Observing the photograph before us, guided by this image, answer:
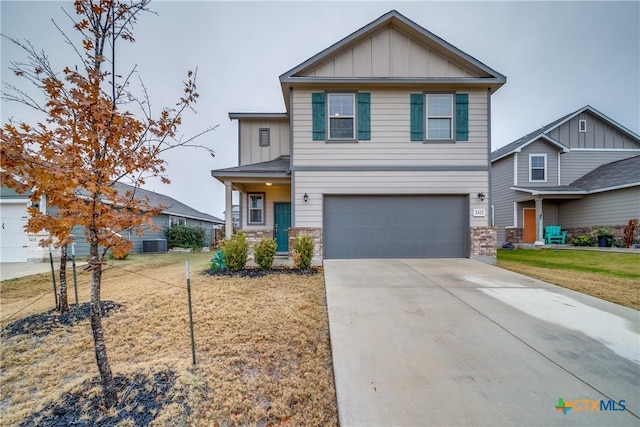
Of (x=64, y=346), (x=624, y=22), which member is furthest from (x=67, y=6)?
(x=624, y=22)

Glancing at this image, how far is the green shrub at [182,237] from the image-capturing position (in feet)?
50.6

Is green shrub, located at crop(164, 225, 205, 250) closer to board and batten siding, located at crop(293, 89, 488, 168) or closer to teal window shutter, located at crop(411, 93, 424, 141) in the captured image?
board and batten siding, located at crop(293, 89, 488, 168)

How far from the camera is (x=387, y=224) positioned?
27.8 ft

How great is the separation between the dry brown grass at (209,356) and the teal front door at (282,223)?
4.79 m

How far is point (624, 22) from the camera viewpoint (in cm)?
1431

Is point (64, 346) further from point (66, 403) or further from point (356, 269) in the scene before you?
point (356, 269)

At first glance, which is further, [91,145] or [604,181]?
[604,181]

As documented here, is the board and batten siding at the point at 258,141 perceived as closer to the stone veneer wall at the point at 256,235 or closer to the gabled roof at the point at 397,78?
the gabled roof at the point at 397,78

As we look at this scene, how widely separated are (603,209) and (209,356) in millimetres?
18000

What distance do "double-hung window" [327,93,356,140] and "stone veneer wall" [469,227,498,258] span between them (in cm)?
488

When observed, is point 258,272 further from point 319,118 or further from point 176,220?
point 176,220

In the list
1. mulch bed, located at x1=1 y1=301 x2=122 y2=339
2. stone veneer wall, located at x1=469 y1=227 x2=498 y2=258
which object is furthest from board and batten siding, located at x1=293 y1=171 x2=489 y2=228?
mulch bed, located at x1=1 y1=301 x2=122 y2=339

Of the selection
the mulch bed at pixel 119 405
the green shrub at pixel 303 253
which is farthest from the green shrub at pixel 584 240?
the mulch bed at pixel 119 405

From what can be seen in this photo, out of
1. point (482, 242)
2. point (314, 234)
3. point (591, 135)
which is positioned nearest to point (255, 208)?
point (314, 234)
